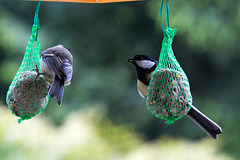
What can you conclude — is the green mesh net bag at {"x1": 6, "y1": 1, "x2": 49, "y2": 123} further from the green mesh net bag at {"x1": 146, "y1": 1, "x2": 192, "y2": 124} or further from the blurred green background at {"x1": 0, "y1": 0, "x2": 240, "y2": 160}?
the blurred green background at {"x1": 0, "y1": 0, "x2": 240, "y2": 160}

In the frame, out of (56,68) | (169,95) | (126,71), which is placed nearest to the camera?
(169,95)

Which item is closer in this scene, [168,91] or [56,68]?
[168,91]

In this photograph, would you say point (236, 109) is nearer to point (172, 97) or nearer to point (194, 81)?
point (194, 81)

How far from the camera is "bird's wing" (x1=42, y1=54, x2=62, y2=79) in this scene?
1667mm

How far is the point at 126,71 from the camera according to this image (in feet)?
13.3

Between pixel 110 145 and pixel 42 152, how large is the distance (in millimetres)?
587

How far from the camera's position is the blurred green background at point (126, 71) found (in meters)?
3.11

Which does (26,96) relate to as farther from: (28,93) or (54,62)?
(54,62)

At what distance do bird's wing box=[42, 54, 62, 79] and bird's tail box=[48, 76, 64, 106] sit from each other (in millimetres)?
22

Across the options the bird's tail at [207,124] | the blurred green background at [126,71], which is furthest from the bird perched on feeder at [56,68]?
the blurred green background at [126,71]

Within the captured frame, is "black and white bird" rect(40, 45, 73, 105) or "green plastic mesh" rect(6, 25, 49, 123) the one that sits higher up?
"black and white bird" rect(40, 45, 73, 105)

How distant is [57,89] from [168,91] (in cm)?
47

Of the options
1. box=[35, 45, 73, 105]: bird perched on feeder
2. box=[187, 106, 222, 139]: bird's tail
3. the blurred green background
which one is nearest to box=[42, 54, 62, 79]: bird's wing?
box=[35, 45, 73, 105]: bird perched on feeder

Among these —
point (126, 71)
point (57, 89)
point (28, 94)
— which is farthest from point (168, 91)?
point (126, 71)
